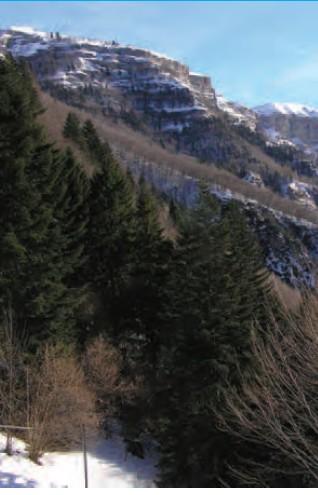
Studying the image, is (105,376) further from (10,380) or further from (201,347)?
(10,380)

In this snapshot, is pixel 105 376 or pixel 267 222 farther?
pixel 267 222

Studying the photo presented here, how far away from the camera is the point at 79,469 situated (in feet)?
66.9

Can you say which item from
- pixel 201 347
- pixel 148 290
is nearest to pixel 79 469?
pixel 201 347

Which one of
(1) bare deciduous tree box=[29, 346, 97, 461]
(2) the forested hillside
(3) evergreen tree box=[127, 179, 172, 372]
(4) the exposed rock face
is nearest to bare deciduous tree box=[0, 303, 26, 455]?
(2) the forested hillside

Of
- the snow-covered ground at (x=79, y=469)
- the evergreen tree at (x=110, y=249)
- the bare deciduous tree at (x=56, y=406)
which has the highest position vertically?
the evergreen tree at (x=110, y=249)

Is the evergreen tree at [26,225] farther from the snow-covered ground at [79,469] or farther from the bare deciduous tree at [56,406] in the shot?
the snow-covered ground at [79,469]

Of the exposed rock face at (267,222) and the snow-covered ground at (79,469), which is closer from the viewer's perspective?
the snow-covered ground at (79,469)

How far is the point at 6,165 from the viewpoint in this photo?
74.6 feet

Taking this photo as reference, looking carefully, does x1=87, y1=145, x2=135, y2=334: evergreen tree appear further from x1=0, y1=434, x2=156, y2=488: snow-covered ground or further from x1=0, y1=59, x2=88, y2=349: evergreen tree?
x1=0, y1=434, x2=156, y2=488: snow-covered ground

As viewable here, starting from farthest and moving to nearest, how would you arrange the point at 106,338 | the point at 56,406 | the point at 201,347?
1. the point at 106,338
2. the point at 201,347
3. the point at 56,406

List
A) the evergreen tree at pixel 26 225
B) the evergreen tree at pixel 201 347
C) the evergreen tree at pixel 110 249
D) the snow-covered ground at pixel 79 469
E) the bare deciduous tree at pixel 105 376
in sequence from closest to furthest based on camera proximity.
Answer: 1. the snow-covered ground at pixel 79 469
2. the evergreen tree at pixel 201 347
3. the evergreen tree at pixel 26 225
4. the bare deciduous tree at pixel 105 376
5. the evergreen tree at pixel 110 249

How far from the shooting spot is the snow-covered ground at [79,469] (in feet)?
55.3

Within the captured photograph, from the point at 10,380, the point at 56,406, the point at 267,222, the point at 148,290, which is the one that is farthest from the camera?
the point at 267,222

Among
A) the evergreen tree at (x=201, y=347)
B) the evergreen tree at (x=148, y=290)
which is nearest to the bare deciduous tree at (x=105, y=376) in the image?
the evergreen tree at (x=201, y=347)
